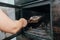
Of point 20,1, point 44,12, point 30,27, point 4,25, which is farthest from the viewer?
point 20,1

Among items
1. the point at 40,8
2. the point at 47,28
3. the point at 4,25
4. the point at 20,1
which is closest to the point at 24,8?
the point at 20,1

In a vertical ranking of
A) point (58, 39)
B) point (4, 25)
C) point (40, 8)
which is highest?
point (40, 8)

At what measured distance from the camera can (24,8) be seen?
1265 mm

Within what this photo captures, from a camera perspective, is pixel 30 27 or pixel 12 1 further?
pixel 12 1

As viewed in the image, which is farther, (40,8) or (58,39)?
(40,8)

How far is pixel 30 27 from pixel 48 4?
36 centimetres

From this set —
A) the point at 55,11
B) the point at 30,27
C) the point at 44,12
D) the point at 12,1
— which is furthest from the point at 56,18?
the point at 12,1

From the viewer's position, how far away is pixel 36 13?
111 centimetres

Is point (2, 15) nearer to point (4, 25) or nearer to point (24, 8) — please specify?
point (4, 25)

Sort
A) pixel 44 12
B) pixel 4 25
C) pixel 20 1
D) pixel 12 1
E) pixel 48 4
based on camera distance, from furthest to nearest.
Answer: pixel 12 1, pixel 20 1, pixel 44 12, pixel 48 4, pixel 4 25

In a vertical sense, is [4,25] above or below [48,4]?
below

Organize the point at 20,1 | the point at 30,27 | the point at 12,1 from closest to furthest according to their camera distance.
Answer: the point at 30,27
the point at 20,1
the point at 12,1

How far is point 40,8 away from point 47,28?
173 mm

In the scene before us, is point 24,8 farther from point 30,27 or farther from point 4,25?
point 4,25
